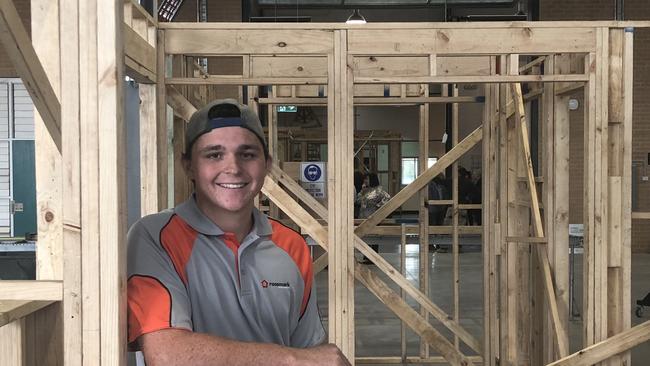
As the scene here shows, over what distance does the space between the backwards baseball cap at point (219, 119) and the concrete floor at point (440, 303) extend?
21.4ft

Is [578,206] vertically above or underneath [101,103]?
underneath

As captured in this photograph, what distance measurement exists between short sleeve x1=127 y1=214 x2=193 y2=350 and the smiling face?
8.2 inches

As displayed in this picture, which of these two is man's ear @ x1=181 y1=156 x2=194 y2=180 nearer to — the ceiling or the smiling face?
the smiling face

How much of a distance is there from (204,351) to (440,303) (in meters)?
9.81

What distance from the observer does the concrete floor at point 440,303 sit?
834 cm

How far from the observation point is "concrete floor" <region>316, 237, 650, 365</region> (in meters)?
8.34

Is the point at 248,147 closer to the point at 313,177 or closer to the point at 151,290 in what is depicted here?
the point at 151,290

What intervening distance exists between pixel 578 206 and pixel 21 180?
1329 cm

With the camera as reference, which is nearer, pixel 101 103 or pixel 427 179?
pixel 101 103

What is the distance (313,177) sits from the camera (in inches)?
318

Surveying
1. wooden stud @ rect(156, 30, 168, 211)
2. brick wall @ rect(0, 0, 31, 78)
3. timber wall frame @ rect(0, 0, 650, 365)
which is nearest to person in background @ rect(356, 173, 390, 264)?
timber wall frame @ rect(0, 0, 650, 365)

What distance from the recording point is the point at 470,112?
21.9 metres

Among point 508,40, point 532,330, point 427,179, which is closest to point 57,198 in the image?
point 508,40

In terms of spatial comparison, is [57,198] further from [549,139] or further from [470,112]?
[470,112]
